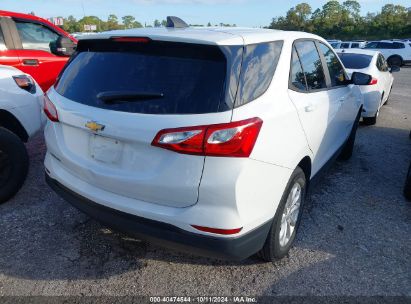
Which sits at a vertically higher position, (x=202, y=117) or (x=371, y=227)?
(x=202, y=117)

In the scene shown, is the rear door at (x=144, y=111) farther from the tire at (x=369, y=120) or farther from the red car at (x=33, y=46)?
the tire at (x=369, y=120)

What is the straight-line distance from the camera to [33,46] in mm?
5930

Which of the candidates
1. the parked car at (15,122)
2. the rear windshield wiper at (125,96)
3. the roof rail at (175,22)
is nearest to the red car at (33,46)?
the parked car at (15,122)

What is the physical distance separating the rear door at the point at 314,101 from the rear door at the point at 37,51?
180 inches

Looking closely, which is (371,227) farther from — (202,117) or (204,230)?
(202,117)

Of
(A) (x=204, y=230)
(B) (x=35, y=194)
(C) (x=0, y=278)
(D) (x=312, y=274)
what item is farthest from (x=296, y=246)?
(B) (x=35, y=194)

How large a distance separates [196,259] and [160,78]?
1445 millimetres

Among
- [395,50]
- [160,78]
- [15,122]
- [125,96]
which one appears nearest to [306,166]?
[160,78]

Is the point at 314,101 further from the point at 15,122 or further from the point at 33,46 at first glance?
the point at 33,46

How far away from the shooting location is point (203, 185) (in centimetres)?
196

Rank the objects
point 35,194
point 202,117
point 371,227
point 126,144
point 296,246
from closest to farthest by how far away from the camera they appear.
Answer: point 202,117, point 126,144, point 296,246, point 371,227, point 35,194

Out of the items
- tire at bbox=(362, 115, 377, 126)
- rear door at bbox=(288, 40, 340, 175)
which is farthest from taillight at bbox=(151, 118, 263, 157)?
tire at bbox=(362, 115, 377, 126)

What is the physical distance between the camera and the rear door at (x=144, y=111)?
77.7 inches

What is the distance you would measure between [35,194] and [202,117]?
2.59m
